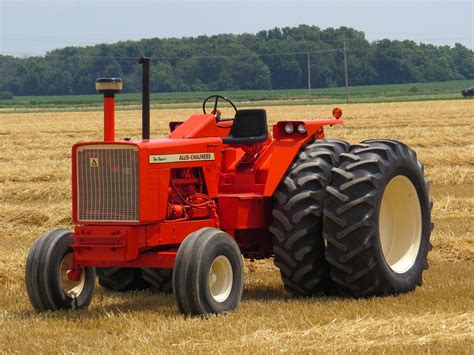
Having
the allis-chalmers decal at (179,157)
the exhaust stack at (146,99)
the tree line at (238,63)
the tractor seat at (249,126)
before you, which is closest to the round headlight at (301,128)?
the tractor seat at (249,126)

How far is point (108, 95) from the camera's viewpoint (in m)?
7.92

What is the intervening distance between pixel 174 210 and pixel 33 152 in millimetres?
17144

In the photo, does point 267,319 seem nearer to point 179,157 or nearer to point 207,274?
Result: point 207,274

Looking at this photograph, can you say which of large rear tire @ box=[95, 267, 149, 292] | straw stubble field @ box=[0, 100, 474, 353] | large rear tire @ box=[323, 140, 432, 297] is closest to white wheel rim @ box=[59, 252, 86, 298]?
straw stubble field @ box=[0, 100, 474, 353]

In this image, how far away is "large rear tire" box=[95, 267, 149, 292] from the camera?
937cm

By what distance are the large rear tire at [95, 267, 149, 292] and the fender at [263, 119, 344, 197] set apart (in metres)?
1.72

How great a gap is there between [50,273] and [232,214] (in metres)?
1.63

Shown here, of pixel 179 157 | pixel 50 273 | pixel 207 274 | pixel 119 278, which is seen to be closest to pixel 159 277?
pixel 119 278

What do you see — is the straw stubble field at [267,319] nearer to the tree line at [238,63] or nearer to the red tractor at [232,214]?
the red tractor at [232,214]

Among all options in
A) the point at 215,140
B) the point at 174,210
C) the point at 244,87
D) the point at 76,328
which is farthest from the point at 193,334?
the point at 244,87

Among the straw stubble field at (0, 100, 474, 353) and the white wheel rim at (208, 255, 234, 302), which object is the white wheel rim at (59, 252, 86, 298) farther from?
the white wheel rim at (208, 255, 234, 302)

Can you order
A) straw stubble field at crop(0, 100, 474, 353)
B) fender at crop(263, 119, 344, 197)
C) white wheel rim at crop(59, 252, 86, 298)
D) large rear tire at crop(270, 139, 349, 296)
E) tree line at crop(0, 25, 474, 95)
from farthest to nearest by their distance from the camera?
1. tree line at crop(0, 25, 474, 95)
2. fender at crop(263, 119, 344, 197)
3. large rear tire at crop(270, 139, 349, 296)
4. white wheel rim at crop(59, 252, 86, 298)
5. straw stubble field at crop(0, 100, 474, 353)

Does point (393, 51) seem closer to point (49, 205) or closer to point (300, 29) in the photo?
point (300, 29)

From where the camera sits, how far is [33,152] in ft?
80.7
